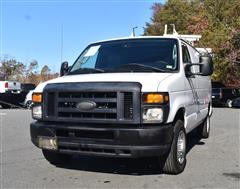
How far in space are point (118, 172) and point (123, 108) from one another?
133 cm

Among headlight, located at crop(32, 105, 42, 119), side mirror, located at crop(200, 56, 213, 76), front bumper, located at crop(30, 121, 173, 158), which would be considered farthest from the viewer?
side mirror, located at crop(200, 56, 213, 76)

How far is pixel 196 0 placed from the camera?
42.0 meters

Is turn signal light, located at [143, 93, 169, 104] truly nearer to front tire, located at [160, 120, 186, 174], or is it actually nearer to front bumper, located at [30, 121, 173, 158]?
front bumper, located at [30, 121, 173, 158]

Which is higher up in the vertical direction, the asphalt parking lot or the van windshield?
the van windshield

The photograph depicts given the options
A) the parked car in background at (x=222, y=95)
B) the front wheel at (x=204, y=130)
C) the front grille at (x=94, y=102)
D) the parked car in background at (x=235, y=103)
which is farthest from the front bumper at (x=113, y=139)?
the parked car in background at (x=222, y=95)

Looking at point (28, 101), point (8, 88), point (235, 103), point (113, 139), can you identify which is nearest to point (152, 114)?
point (113, 139)

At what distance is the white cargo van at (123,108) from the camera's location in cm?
582

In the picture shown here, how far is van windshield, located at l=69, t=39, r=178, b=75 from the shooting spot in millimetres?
6891

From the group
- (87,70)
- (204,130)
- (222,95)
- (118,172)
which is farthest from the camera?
(222,95)

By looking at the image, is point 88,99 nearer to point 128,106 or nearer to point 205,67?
point 128,106

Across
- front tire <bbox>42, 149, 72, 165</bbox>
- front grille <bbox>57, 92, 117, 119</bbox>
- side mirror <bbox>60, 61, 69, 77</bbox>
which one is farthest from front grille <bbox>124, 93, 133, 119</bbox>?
side mirror <bbox>60, 61, 69, 77</bbox>

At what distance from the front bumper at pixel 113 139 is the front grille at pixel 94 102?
120mm

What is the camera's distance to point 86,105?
603 centimetres

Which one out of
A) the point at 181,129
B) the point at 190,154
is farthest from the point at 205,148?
the point at 181,129
